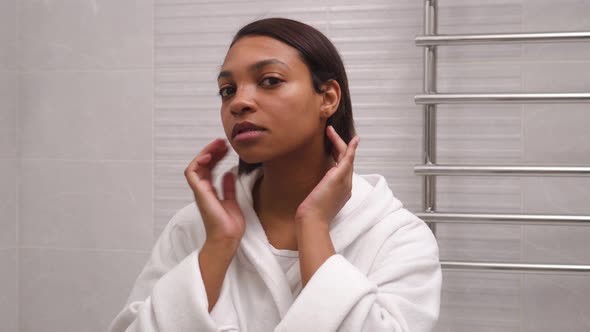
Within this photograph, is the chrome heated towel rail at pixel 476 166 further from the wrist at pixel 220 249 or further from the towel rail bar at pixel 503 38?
the wrist at pixel 220 249

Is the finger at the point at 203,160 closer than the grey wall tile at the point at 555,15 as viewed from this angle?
Yes

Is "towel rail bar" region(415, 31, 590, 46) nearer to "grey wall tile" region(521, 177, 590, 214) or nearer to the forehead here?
"grey wall tile" region(521, 177, 590, 214)

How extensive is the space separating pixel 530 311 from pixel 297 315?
882 millimetres

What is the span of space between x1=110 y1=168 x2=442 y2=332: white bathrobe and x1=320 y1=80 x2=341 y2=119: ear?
0.13m

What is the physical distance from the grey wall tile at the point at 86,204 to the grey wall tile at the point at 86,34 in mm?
280

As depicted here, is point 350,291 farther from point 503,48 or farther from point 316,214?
point 503,48

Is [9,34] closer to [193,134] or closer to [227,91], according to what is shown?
[193,134]

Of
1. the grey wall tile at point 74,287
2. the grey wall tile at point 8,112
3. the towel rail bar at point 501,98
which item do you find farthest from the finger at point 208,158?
the grey wall tile at point 8,112

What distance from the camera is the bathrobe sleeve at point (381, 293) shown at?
2.74 feet

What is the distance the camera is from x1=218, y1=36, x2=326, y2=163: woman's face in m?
0.93

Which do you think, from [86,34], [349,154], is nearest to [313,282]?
[349,154]

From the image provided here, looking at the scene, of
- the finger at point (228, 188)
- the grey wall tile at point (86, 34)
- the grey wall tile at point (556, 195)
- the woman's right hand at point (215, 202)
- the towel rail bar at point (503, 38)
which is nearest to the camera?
the woman's right hand at point (215, 202)

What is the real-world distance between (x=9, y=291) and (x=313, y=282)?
4.15ft

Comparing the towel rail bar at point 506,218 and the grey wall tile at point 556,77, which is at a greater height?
the grey wall tile at point 556,77
